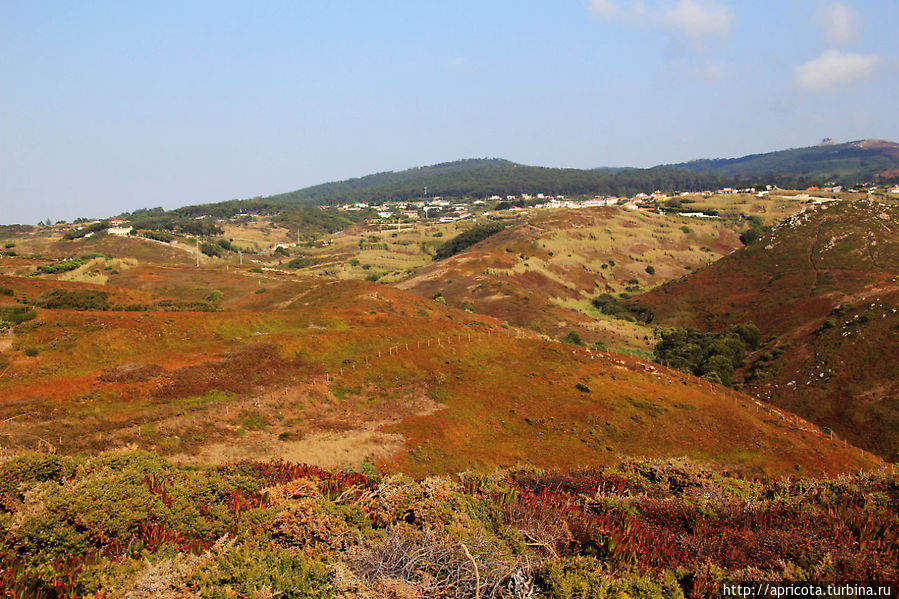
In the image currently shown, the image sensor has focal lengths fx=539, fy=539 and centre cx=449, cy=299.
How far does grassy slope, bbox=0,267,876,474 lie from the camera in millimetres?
23062

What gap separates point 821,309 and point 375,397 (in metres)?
56.3

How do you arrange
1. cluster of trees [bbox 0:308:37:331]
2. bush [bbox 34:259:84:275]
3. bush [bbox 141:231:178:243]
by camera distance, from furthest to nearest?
bush [bbox 141:231:178:243] < bush [bbox 34:259:84:275] < cluster of trees [bbox 0:308:37:331]

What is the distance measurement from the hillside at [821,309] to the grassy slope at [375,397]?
13.6 m

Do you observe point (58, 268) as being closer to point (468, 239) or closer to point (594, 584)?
point (594, 584)

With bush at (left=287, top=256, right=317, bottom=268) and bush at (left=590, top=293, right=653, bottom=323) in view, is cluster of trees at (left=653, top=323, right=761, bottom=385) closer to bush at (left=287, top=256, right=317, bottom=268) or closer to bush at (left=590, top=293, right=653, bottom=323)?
bush at (left=590, top=293, right=653, bottom=323)

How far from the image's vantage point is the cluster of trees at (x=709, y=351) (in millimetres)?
53281

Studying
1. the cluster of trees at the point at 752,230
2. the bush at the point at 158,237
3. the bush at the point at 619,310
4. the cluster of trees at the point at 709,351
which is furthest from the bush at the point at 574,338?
the bush at the point at 158,237

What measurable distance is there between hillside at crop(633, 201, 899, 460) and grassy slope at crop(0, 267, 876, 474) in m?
13.6

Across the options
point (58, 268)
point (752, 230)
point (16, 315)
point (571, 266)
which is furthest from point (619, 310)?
point (58, 268)

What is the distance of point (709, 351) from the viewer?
57.6m

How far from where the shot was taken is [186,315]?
38.5m

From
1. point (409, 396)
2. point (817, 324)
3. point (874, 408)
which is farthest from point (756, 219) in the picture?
point (409, 396)

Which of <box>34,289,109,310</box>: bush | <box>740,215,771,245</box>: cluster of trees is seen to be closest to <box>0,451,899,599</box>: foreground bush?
<box>34,289,109,310</box>: bush

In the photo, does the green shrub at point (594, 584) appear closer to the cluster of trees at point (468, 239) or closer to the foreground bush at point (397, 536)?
the foreground bush at point (397, 536)
